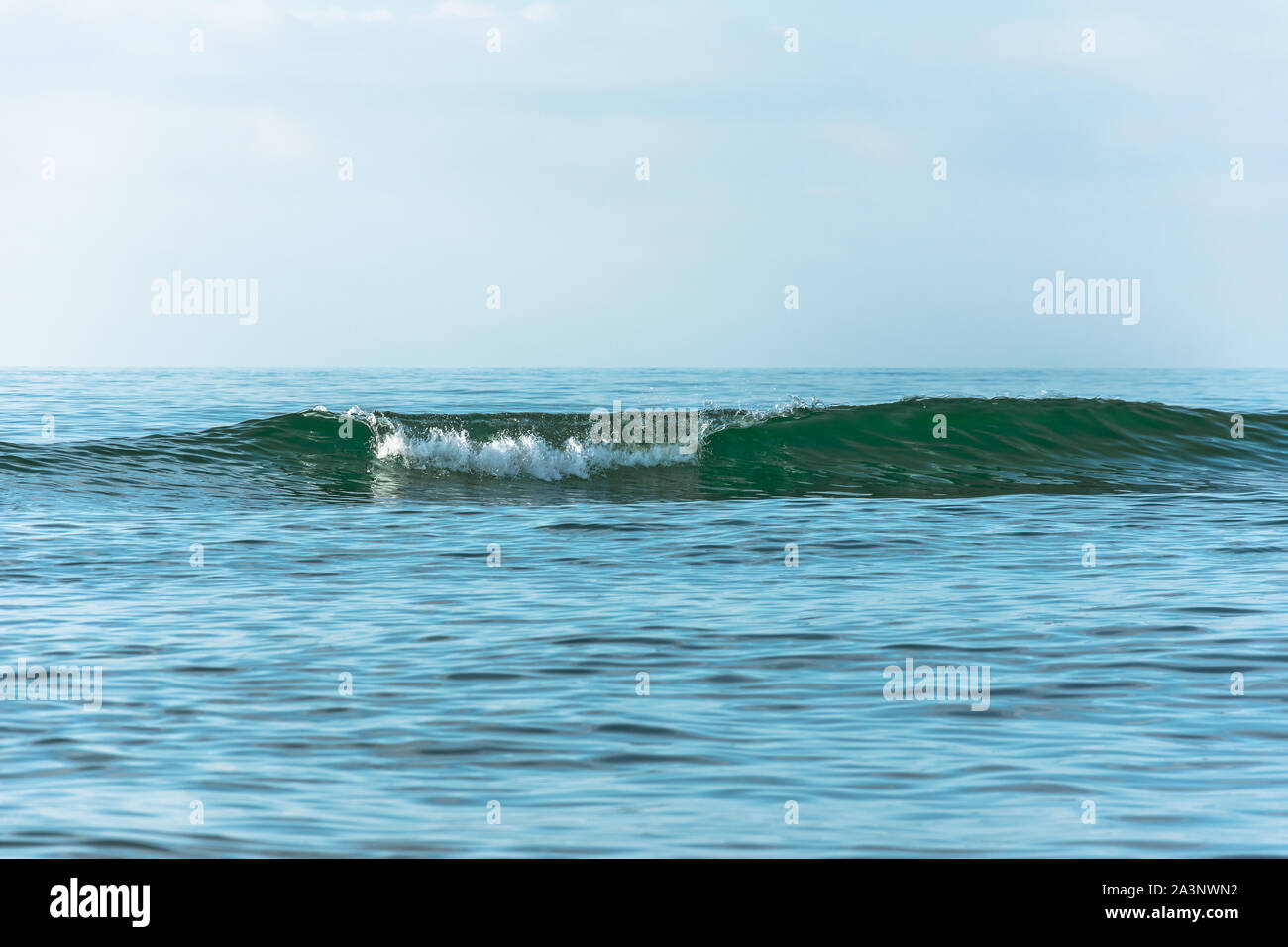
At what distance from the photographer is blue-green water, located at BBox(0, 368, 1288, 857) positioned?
18.2 feet

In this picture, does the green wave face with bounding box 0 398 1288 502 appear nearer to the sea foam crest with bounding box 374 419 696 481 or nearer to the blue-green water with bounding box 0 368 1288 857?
the sea foam crest with bounding box 374 419 696 481

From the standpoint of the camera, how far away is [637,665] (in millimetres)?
8406

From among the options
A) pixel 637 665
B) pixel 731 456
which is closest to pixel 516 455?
pixel 731 456

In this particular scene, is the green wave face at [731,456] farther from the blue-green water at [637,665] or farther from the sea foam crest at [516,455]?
the blue-green water at [637,665]

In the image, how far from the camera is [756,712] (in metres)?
7.28

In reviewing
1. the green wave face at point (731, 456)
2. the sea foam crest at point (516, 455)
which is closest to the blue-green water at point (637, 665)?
the green wave face at point (731, 456)

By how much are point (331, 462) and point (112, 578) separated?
11.5m

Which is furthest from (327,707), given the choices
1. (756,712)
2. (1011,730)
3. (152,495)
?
(152,495)

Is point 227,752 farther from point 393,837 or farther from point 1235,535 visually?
point 1235,535

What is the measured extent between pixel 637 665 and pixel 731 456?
53.6ft

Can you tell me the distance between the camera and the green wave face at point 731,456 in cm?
2081

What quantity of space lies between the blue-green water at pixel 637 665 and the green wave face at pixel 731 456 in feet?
1.21

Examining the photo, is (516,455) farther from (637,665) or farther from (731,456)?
(637,665)
